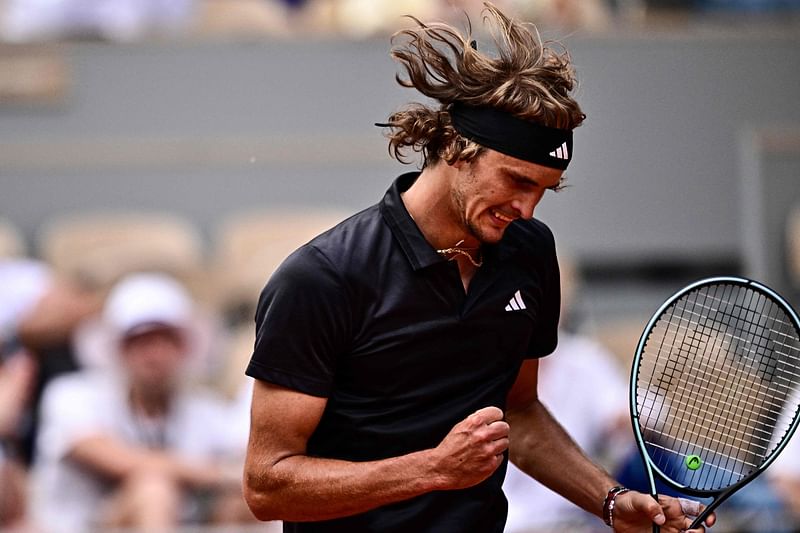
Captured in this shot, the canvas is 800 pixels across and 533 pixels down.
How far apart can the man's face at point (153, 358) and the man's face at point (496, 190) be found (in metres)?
2.99

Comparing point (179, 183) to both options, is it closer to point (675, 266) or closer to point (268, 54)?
point (268, 54)

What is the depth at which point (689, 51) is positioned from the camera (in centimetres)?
705

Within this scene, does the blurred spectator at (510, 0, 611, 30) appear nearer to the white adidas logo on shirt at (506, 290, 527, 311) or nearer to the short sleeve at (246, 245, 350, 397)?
the white adidas logo on shirt at (506, 290, 527, 311)

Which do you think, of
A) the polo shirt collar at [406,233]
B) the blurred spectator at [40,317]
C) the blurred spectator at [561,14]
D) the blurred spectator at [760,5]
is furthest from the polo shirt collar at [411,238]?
the blurred spectator at [760,5]

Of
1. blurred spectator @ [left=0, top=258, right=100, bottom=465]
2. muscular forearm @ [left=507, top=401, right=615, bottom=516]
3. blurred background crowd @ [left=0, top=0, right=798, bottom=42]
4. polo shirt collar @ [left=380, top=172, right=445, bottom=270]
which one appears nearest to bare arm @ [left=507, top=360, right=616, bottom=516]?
muscular forearm @ [left=507, top=401, right=615, bottom=516]

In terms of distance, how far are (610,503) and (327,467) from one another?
60 centimetres

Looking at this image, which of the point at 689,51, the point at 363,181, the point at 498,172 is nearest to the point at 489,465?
the point at 498,172

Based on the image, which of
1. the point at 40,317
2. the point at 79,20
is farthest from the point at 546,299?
the point at 79,20

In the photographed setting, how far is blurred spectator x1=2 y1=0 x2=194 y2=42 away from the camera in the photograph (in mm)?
6797

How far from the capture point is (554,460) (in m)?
2.92

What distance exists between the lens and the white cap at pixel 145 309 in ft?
17.7

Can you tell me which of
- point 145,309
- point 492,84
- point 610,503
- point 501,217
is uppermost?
point 492,84

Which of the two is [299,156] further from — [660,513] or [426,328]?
[660,513]

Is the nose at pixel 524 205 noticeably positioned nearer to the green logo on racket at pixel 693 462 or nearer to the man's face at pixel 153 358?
the green logo on racket at pixel 693 462
